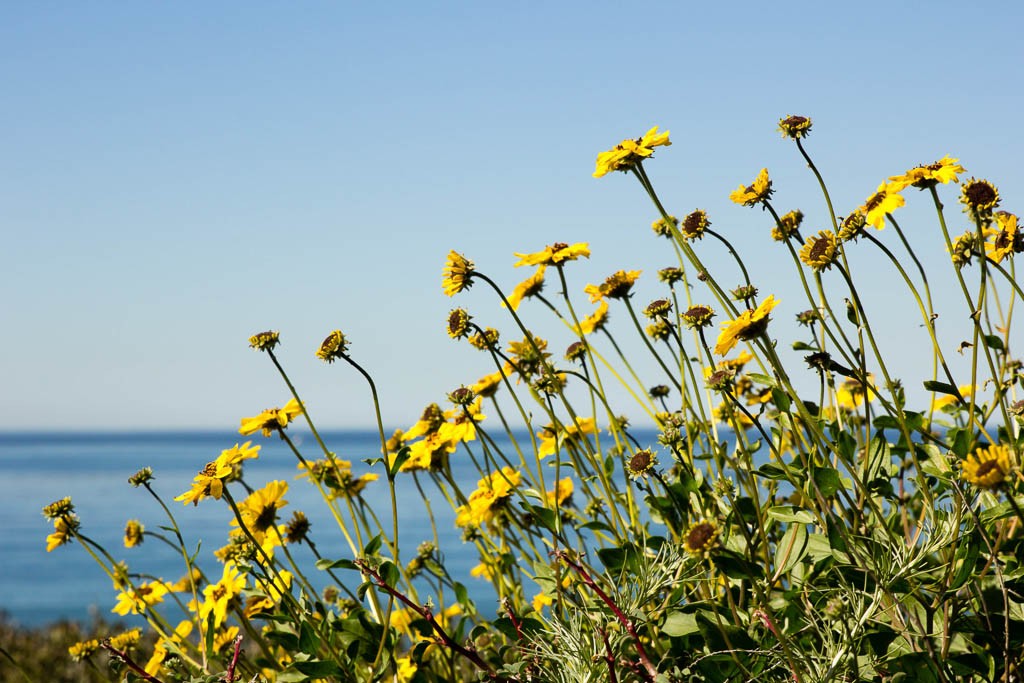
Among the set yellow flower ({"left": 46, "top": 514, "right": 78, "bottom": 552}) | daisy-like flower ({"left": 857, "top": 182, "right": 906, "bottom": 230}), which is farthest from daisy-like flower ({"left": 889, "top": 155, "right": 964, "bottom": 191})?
yellow flower ({"left": 46, "top": 514, "right": 78, "bottom": 552})

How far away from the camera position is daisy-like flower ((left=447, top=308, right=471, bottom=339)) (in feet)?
5.43

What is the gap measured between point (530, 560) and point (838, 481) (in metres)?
0.67

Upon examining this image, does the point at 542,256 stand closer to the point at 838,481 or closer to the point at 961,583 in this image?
the point at 838,481

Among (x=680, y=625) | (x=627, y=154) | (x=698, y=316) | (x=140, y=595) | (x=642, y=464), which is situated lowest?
(x=680, y=625)

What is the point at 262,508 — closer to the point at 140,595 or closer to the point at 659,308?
the point at 140,595

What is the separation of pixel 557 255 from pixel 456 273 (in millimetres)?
207

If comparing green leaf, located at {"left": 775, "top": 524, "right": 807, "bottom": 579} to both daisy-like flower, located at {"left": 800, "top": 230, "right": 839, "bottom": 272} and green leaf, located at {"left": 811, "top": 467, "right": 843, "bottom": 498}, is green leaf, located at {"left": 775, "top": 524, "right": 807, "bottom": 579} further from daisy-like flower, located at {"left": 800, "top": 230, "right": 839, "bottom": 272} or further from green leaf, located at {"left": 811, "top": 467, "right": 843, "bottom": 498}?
daisy-like flower, located at {"left": 800, "top": 230, "right": 839, "bottom": 272}

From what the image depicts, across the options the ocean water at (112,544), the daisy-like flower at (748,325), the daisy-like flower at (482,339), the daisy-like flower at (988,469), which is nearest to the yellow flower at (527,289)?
the daisy-like flower at (482,339)

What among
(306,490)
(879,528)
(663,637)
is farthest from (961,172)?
(306,490)

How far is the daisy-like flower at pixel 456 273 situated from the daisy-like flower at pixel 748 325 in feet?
1.82

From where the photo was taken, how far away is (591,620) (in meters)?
1.35

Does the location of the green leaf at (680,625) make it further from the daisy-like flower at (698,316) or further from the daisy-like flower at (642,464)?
the daisy-like flower at (698,316)

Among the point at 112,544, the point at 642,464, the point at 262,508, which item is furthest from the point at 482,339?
the point at 112,544

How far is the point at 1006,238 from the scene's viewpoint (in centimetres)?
157
